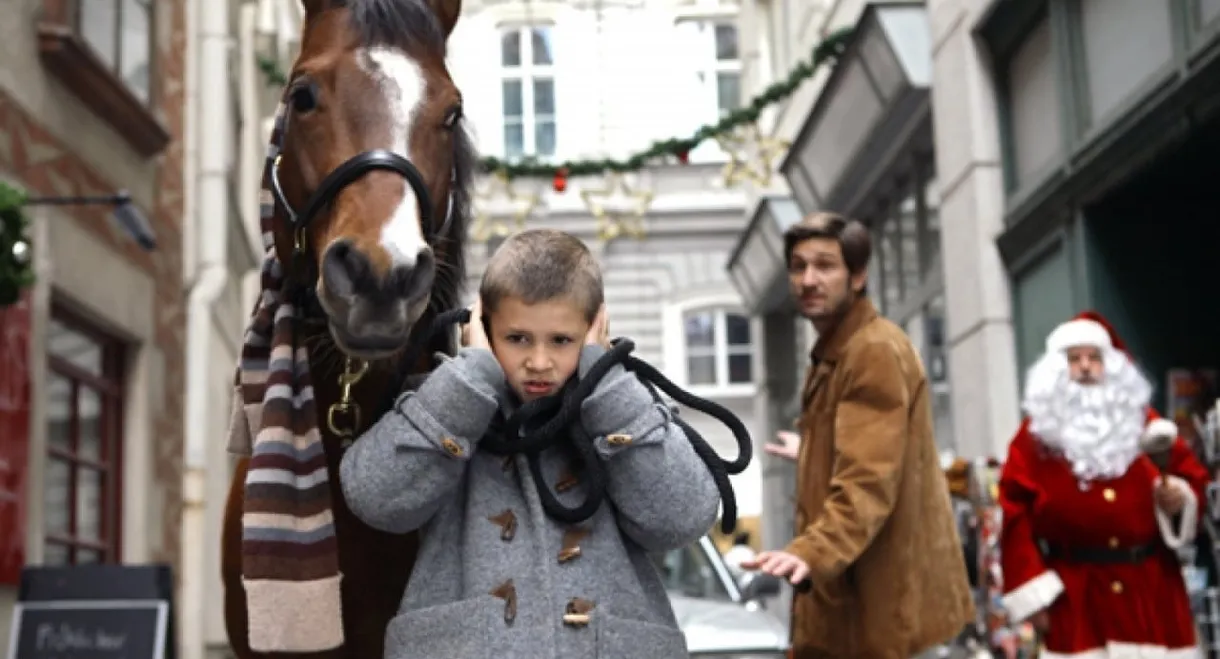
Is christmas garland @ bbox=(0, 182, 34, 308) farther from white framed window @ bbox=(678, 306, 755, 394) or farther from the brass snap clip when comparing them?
white framed window @ bbox=(678, 306, 755, 394)

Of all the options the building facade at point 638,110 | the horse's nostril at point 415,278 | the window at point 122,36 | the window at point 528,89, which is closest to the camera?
the horse's nostril at point 415,278

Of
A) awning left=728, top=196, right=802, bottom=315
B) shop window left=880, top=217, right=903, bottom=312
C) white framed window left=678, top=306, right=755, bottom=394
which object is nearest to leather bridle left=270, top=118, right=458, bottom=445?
shop window left=880, top=217, right=903, bottom=312

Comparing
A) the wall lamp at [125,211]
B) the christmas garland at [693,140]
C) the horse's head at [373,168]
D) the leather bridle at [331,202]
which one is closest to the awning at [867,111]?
the christmas garland at [693,140]

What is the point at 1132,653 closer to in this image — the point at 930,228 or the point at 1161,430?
the point at 1161,430

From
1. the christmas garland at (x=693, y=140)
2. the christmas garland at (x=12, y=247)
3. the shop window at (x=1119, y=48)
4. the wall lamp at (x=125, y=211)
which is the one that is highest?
the christmas garland at (x=693, y=140)

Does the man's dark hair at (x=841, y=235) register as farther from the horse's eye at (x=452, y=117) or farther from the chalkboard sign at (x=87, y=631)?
the chalkboard sign at (x=87, y=631)

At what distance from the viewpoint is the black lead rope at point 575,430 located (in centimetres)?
296

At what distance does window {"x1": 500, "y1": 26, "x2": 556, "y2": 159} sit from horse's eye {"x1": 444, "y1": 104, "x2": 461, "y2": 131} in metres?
27.2

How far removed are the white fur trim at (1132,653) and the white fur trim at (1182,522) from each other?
39cm

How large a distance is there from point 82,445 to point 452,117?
8.29 metres

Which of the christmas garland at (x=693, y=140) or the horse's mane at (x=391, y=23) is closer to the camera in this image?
the horse's mane at (x=391, y=23)

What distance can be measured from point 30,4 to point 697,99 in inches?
863

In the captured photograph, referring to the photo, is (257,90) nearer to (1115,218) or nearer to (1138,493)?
(1115,218)

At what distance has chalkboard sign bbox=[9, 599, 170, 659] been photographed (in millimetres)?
7395
